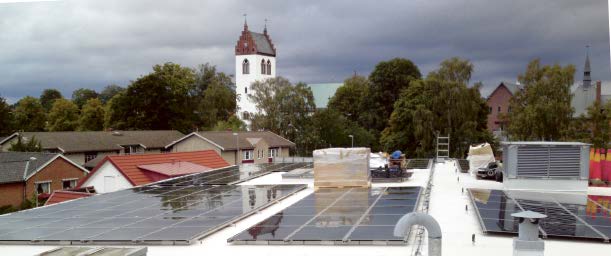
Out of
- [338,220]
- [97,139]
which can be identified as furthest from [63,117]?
[338,220]

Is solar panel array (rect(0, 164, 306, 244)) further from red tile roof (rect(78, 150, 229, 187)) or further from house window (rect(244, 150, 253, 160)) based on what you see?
house window (rect(244, 150, 253, 160))

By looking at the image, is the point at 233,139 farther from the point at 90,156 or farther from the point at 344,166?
the point at 344,166

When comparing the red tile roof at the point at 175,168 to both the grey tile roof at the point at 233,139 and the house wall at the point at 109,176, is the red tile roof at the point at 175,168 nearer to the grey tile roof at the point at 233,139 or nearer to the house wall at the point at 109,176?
the house wall at the point at 109,176

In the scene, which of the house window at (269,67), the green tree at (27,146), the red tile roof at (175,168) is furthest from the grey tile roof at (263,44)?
the red tile roof at (175,168)

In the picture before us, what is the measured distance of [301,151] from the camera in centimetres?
7881

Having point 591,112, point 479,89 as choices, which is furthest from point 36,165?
point 591,112

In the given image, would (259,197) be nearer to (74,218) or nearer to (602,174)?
(74,218)

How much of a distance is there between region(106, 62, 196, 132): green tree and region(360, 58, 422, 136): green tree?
78.7 ft

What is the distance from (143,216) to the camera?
15164mm

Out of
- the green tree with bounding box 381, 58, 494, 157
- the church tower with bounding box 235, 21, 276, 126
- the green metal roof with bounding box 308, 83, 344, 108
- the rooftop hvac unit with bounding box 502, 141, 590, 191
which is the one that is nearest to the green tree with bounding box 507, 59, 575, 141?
the green tree with bounding box 381, 58, 494, 157

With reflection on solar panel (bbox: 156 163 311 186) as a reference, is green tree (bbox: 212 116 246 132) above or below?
above

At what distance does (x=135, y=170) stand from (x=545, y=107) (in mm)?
34524

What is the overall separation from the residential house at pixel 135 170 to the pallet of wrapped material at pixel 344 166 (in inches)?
479

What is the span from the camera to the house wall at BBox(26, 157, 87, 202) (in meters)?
39.1
